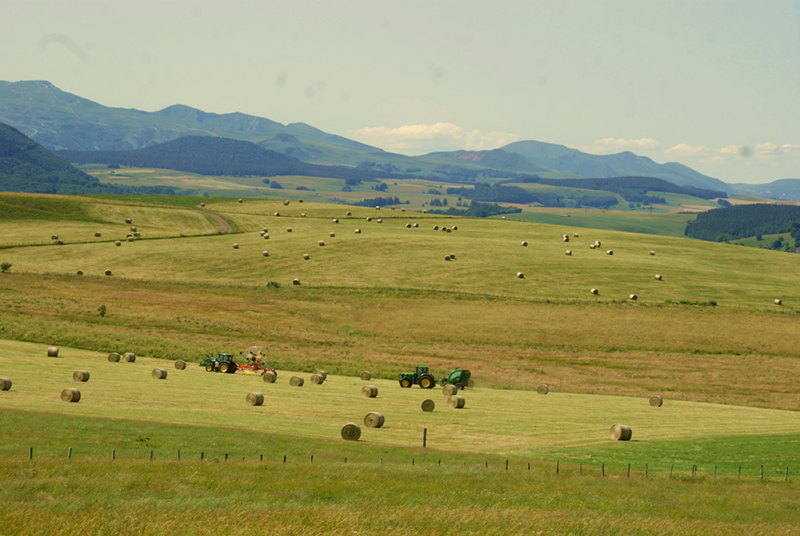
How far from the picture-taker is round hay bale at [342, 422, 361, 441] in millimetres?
29547

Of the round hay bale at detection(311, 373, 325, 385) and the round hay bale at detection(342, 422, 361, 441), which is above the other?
the round hay bale at detection(342, 422, 361, 441)

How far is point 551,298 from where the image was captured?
82.2 m

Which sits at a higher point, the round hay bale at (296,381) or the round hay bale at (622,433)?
the round hay bale at (622,433)

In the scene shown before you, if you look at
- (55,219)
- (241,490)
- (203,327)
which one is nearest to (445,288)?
(203,327)

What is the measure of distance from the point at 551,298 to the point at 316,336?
30985 mm

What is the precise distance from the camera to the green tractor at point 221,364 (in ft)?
159

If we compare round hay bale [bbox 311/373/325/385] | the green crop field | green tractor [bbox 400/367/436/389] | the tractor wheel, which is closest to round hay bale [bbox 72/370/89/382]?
the green crop field

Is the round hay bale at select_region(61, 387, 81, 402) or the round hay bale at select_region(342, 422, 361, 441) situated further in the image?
the round hay bale at select_region(61, 387, 81, 402)

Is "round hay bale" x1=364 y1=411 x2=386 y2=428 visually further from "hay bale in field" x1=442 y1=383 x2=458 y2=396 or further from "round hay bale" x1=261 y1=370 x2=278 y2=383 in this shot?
"round hay bale" x1=261 y1=370 x2=278 y2=383

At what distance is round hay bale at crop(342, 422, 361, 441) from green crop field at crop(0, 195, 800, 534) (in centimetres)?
50

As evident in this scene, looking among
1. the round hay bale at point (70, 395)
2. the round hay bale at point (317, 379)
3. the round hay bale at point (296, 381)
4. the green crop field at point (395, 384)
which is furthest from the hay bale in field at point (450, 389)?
the round hay bale at point (70, 395)

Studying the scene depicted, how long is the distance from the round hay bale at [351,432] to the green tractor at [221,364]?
2077 cm

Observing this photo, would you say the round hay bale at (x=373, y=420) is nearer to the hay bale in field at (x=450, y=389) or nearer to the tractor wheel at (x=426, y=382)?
the hay bale in field at (x=450, y=389)

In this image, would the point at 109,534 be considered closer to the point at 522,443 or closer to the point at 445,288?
the point at 522,443
